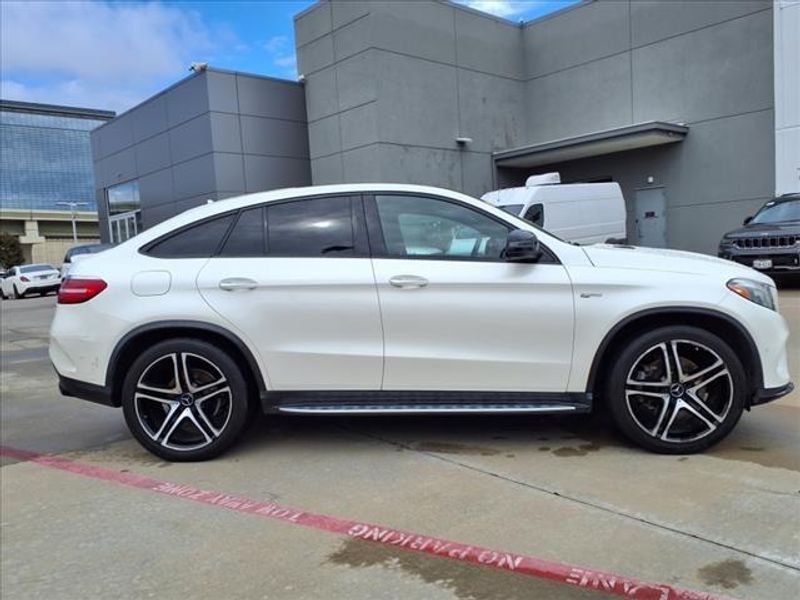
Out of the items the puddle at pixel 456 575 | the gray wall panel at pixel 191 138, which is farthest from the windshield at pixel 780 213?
the gray wall panel at pixel 191 138

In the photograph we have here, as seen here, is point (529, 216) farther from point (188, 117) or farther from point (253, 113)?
point (188, 117)

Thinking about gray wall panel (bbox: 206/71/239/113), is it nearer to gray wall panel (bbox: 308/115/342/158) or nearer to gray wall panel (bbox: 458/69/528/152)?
gray wall panel (bbox: 308/115/342/158)

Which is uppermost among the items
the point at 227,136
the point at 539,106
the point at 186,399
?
the point at 539,106

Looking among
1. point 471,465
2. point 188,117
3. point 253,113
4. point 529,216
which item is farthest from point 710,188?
point 471,465

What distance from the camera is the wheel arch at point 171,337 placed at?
13.5 ft

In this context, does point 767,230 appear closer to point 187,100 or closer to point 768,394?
point 768,394

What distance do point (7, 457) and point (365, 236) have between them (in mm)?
2895

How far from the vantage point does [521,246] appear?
3.86 meters

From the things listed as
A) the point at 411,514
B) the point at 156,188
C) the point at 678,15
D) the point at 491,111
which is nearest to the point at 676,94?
the point at 678,15

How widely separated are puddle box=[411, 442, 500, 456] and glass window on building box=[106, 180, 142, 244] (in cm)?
2526

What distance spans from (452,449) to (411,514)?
3.19ft

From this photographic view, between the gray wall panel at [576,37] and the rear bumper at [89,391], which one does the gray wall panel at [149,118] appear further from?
the rear bumper at [89,391]

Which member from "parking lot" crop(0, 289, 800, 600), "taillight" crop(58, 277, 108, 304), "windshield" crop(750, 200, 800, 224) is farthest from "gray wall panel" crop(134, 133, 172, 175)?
"taillight" crop(58, 277, 108, 304)

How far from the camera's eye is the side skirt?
402 cm
